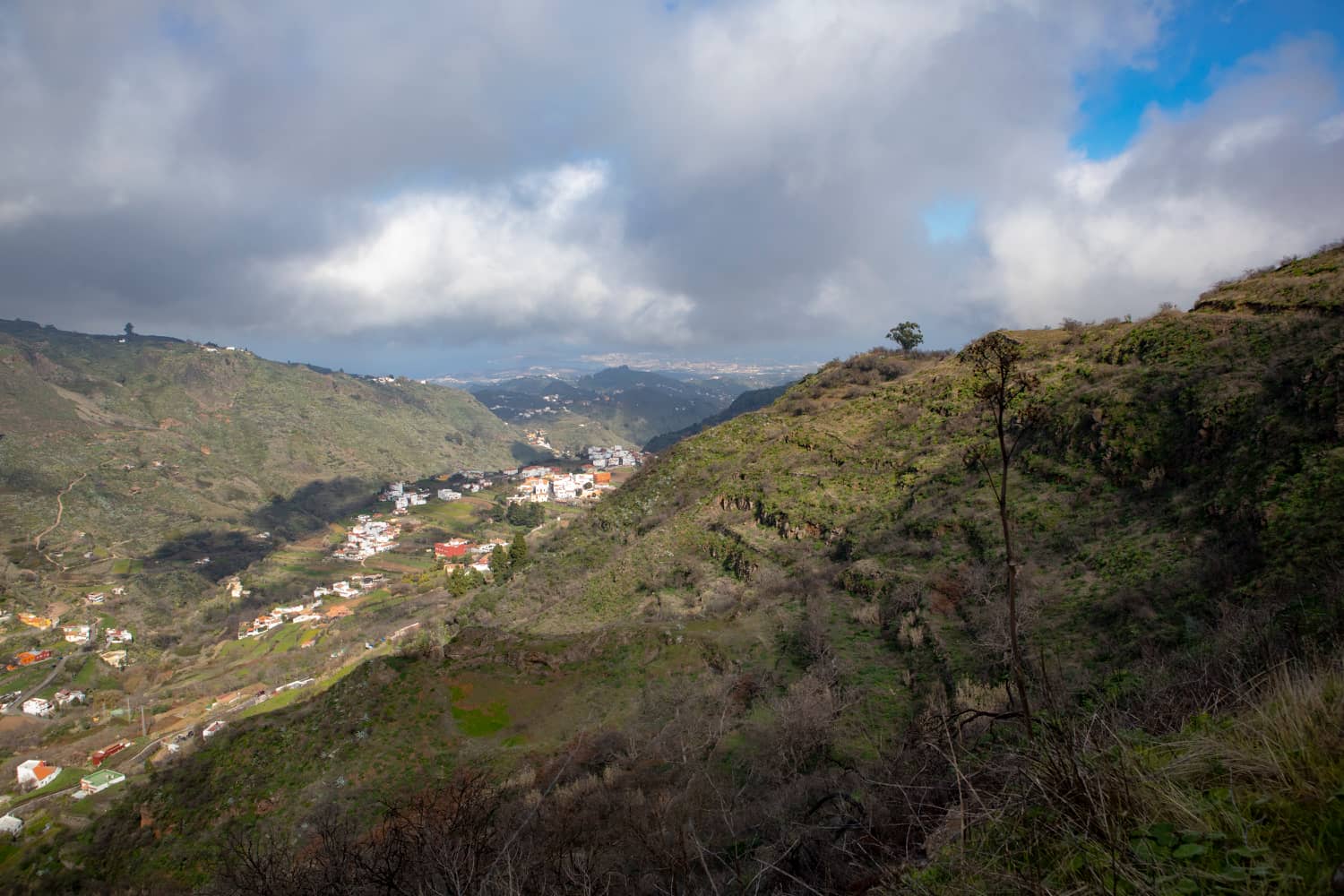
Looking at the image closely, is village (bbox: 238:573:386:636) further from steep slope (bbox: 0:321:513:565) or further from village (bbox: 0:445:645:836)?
steep slope (bbox: 0:321:513:565)

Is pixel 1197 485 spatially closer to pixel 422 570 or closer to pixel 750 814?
pixel 750 814

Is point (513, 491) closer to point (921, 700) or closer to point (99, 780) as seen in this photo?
point (99, 780)

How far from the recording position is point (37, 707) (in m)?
39.3

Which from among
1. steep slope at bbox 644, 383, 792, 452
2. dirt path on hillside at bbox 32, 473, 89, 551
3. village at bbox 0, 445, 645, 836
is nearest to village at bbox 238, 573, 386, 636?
village at bbox 0, 445, 645, 836

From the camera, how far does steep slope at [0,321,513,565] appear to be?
7988 centimetres

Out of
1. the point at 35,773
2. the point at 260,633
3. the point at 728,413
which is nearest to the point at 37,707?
the point at 260,633

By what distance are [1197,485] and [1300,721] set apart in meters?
10.9

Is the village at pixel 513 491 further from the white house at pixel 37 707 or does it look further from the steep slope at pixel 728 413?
the white house at pixel 37 707

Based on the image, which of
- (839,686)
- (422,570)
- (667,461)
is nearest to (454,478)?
(422,570)

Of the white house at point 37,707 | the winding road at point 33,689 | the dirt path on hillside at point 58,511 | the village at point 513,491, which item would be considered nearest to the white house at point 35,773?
the white house at point 37,707

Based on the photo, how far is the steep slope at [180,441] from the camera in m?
79.9

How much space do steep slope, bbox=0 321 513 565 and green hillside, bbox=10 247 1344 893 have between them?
87565mm

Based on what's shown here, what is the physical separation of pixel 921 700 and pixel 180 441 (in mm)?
140089

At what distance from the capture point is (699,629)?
49.0 ft
